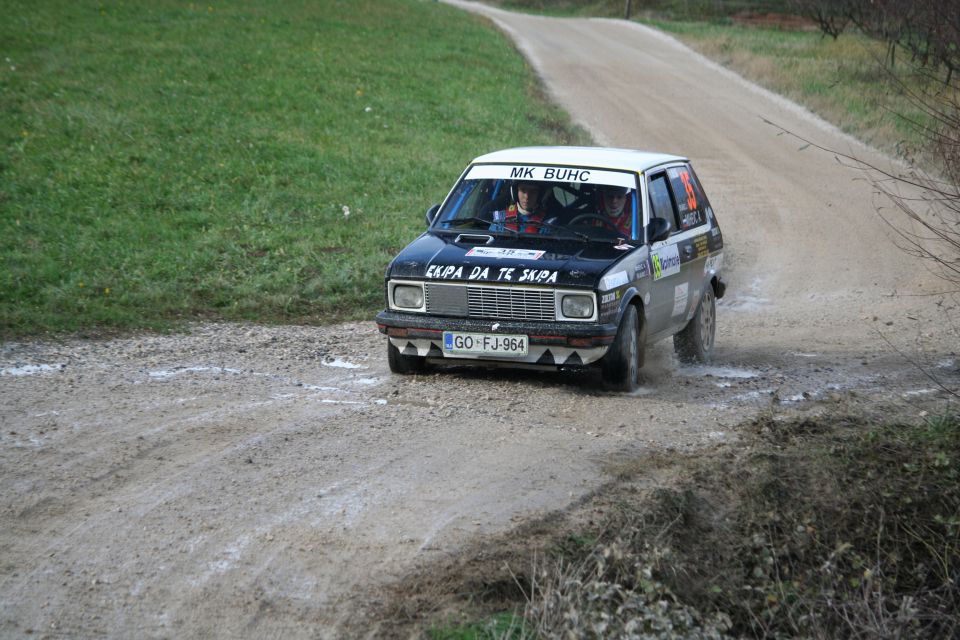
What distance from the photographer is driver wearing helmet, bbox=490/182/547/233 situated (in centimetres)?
866

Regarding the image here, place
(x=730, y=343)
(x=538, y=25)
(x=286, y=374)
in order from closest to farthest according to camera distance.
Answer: (x=286, y=374) → (x=730, y=343) → (x=538, y=25)

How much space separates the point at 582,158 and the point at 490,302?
1835 millimetres

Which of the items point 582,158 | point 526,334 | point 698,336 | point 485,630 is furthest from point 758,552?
point 698,336

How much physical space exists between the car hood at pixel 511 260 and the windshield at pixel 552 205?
0.65ft

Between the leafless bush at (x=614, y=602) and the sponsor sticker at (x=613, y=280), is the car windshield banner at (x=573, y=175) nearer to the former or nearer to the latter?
the sponsor sticker at (x=613, y=280)

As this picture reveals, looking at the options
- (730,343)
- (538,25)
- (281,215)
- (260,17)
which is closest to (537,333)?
(730,343)

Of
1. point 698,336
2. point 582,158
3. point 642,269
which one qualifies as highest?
point 582,158

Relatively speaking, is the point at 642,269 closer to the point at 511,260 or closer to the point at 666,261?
the point at 666,261

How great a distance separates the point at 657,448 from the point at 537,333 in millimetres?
1516

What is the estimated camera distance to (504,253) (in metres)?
8.09

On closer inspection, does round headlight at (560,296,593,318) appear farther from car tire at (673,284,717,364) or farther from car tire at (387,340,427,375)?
car tire at (673,284,717,364)

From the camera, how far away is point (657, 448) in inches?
260

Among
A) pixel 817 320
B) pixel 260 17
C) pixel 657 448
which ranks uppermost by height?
pixel 260 17

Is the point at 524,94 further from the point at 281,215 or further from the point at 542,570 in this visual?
the point at 542,570
